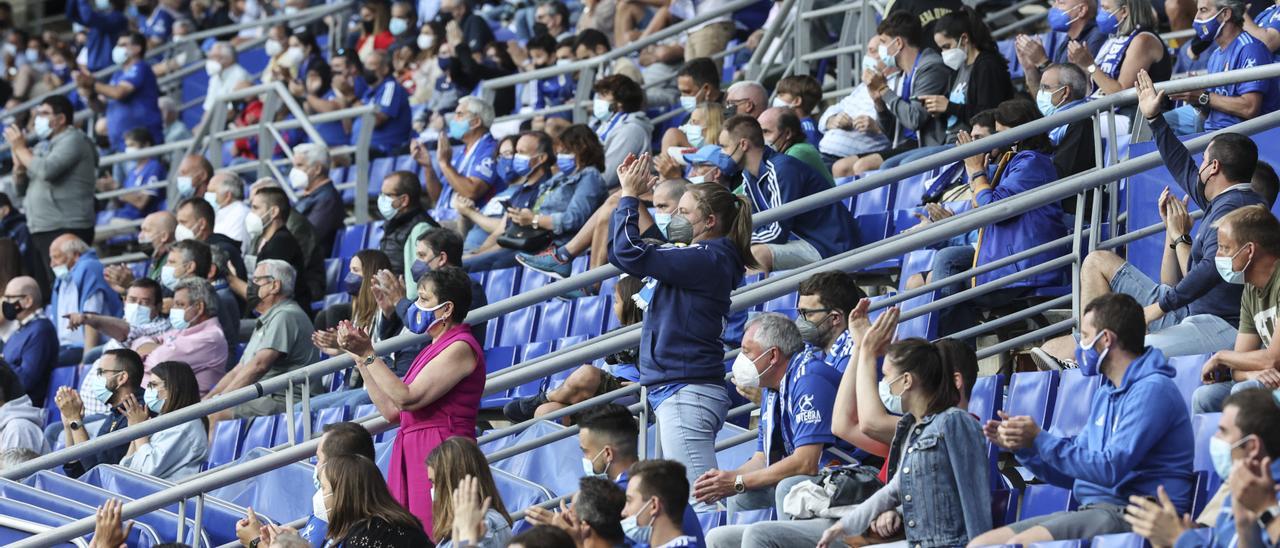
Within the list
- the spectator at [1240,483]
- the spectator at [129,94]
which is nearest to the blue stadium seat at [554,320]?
the spectator at [1240,483]

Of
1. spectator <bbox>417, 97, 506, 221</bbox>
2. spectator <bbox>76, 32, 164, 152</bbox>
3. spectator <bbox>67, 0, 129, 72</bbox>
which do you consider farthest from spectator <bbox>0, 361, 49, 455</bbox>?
spectator <bbox>67, 0, 129, 72</bbox>

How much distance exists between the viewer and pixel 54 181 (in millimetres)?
11688

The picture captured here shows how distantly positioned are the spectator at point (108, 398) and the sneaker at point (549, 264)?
188 centimetres

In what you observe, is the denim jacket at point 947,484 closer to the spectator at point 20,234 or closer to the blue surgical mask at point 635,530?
the blue surgical mask at point 635,530

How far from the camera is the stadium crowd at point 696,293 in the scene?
5.01 metres

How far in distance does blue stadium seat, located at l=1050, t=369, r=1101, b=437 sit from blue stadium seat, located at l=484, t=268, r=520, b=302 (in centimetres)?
384

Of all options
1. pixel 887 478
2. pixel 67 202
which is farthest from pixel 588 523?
pixel 67 202

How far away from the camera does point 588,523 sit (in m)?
4.92

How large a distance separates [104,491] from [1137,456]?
4.11 m

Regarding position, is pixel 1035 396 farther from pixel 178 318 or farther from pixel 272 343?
pixel 178 318

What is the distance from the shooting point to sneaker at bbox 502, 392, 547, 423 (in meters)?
7.71

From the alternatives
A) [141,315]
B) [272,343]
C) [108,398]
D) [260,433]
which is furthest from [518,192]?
[108,398]

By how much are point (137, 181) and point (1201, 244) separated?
9.47m

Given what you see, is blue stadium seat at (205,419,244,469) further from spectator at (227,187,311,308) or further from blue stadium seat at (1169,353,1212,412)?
blue stadium seat at (1169,353,1212,412)
